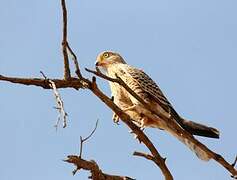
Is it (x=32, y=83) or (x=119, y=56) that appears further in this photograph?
(x=119, y=56)

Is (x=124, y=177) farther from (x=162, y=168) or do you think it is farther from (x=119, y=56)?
(x=119, y=56)

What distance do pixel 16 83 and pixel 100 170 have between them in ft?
3.15

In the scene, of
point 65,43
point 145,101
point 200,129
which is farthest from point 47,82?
point 145,101

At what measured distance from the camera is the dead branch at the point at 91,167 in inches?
193

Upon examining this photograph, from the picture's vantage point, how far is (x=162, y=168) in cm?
502

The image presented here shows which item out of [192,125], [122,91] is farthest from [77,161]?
[122,91]

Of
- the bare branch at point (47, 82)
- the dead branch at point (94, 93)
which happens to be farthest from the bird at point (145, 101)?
the bare branch at point (47, 82)

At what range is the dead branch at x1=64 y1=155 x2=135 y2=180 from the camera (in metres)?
4.91

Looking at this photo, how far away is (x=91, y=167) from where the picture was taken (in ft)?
16.3

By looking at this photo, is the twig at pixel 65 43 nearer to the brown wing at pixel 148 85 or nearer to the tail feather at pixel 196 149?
the tail feather at pixel 196 149

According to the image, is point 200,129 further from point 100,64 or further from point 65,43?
point 100,64

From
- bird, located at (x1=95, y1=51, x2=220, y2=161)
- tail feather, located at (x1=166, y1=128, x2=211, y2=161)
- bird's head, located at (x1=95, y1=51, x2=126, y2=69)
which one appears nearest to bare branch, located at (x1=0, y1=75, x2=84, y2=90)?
tail feather, located at (x1=166, y1=128, x2=211, y2=161)

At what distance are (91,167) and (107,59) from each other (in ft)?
16.5

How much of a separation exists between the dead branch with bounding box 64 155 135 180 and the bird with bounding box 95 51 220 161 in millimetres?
1149
